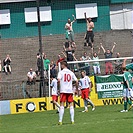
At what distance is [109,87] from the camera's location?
3612 centimetres

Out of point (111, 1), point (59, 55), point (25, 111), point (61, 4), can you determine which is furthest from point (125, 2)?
point (25, 111)

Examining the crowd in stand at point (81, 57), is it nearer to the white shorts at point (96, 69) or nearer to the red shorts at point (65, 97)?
the white shorts at point (96, 69)

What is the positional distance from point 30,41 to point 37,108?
953 centimetres

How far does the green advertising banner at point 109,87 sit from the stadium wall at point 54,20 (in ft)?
39.4

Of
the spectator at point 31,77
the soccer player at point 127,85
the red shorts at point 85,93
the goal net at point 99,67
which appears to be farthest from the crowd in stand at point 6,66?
the soccer player at point 127,85

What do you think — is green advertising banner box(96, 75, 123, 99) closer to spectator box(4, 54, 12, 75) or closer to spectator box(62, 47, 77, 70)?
spectator box(62, 47, 77, 70)

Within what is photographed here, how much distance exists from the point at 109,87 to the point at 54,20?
15018 millimetres

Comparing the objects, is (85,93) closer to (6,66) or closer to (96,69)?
(96,69)

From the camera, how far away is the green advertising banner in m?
36.0

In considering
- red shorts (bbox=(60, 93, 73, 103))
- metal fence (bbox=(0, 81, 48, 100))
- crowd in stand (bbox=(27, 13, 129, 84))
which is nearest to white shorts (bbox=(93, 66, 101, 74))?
crowd in stand (bbox=(27, 13, 129, 84))

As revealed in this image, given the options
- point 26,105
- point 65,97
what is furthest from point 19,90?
point 65,97

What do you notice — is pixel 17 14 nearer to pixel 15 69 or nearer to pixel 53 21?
pixel 53 21

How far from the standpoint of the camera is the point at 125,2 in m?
51.8

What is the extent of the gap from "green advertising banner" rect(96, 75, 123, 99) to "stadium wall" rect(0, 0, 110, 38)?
12.0 m
